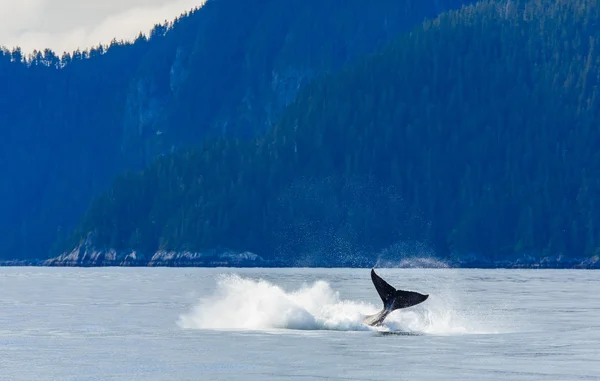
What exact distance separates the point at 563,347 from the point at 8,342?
23646 mm

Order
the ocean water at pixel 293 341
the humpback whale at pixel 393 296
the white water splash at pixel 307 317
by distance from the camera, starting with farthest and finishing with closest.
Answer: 1. the white water splash at pixel 307 317
2. the humpback whale at pixel 393 296
3. the ocean water at pixel 293 341

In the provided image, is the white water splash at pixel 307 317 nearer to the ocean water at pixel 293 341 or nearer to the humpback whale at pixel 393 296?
the ocean water at pixel 293 341

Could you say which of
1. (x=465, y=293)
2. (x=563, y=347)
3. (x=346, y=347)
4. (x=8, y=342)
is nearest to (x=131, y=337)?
(x=8, y=342)

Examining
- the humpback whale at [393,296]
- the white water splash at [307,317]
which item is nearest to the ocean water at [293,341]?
the white water splash at [307,317]

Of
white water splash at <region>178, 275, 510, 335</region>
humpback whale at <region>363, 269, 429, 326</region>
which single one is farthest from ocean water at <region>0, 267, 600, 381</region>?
humpback whale at <region>363, 269, 429, 326</region>

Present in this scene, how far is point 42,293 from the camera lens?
4542 inches

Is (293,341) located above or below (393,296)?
below

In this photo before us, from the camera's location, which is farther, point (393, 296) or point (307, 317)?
point (307, 317)

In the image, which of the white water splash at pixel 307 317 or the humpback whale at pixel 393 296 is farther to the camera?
the white water splash at pixel 307 317

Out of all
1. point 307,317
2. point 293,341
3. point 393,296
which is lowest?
point 293,341

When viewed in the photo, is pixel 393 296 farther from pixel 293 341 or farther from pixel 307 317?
pixel 307 317

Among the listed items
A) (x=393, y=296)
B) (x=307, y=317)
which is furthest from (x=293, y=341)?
(x=307, y=317)

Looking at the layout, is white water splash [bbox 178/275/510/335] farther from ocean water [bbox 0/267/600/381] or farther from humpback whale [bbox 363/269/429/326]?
humpback whale [bbox 363/269/429/326]

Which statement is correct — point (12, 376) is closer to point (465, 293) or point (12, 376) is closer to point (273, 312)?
point (273, 312)
